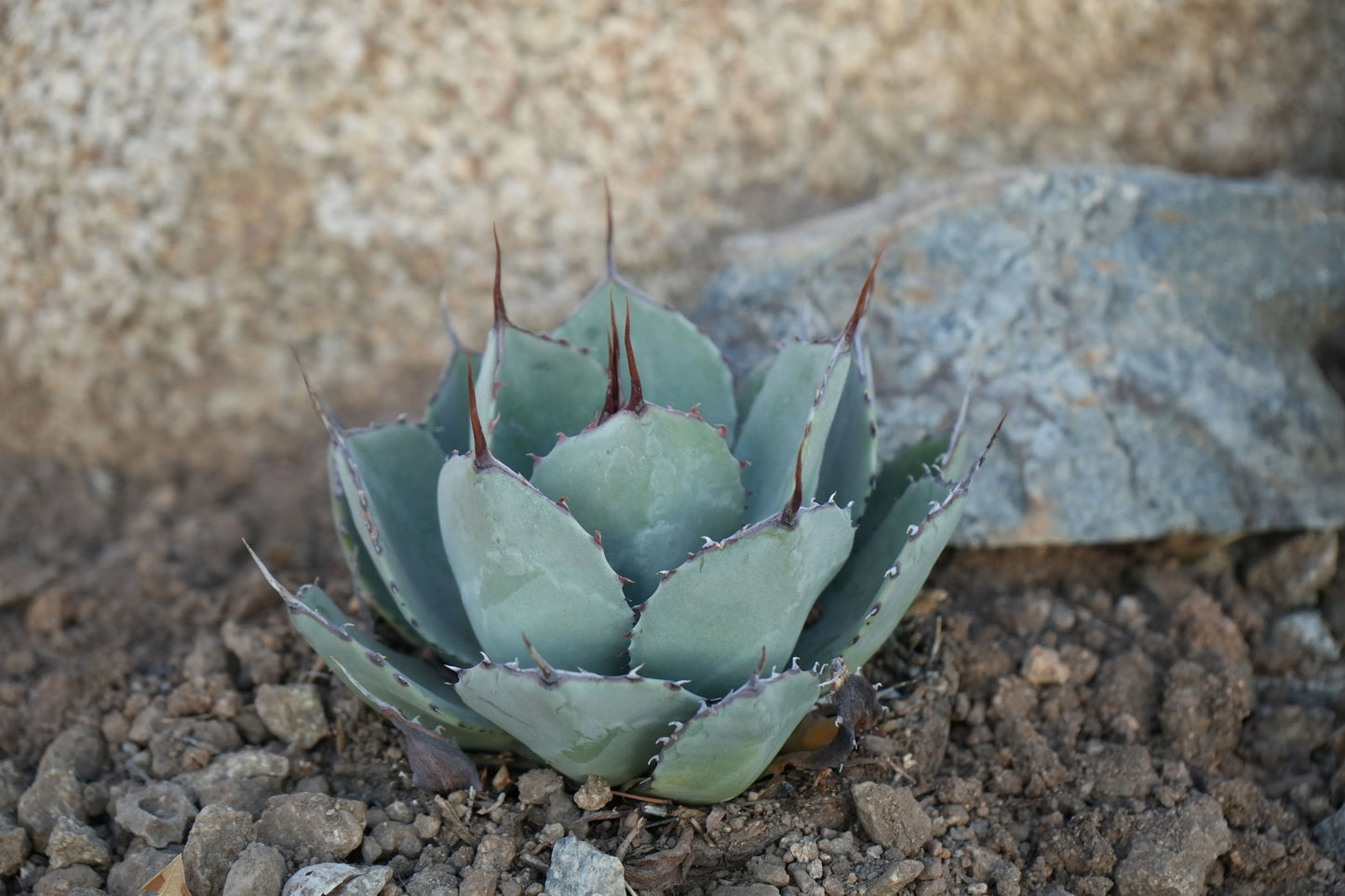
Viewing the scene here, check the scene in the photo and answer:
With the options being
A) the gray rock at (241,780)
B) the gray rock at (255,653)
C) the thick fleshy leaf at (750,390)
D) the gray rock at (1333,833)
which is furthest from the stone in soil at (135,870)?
the gray rock at (1333,833)

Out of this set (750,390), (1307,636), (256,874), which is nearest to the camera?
(256,874)

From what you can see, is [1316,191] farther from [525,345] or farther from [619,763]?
[619,763]

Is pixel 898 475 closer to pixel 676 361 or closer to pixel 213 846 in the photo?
pixel 676 361

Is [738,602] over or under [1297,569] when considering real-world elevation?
over

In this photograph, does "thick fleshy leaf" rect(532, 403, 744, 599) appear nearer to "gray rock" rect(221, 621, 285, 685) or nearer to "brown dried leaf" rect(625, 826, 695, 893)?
"brown dried leaf" rect(625, 826, 695, 893)

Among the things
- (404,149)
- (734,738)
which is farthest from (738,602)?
(404,149)

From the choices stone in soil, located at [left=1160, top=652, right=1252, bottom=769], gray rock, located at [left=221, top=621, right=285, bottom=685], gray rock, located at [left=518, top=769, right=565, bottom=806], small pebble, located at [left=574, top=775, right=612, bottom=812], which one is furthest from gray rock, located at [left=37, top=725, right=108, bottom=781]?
stone in soil, located at [left=1160, top=652, right=1252, bottom=769]

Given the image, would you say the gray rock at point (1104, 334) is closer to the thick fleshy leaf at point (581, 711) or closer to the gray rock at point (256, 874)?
the thick fleshy leaf at point (581, 711)
